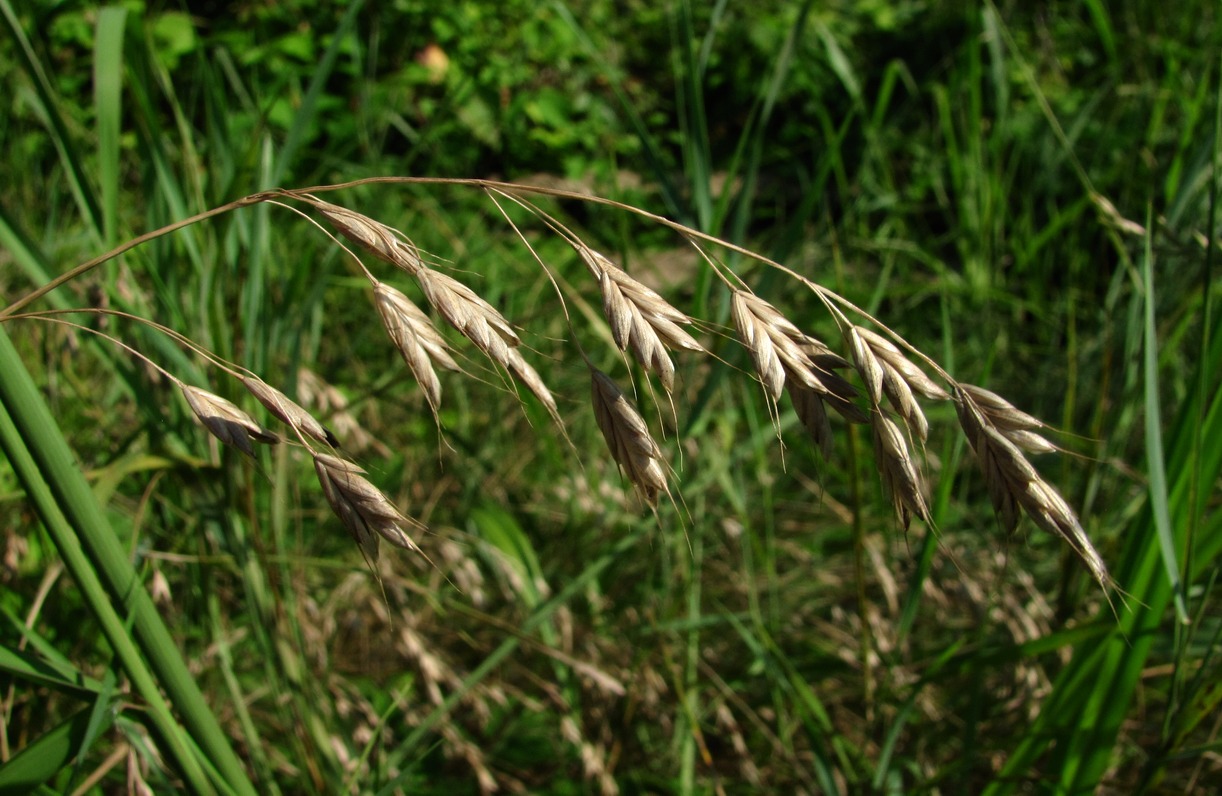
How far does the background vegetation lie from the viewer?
102 cm

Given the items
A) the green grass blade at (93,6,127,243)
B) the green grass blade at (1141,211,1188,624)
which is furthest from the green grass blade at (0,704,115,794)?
the green grass blade at (1141,211,1188,624)

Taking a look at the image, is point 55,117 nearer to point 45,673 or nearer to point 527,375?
point 45,673

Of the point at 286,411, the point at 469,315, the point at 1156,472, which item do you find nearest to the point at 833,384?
the point at 469,315

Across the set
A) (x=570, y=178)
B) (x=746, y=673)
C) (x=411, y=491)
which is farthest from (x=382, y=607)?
(x=570, y=178)

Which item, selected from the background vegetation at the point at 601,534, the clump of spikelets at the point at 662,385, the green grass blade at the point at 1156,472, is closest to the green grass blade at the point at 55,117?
the background vegetation at the point at 601,534

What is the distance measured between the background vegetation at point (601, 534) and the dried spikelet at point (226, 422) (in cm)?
11

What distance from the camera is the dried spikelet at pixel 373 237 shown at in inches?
24.1

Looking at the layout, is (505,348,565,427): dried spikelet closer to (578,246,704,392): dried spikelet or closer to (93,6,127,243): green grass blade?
(578,246,704,392): dried spikelet

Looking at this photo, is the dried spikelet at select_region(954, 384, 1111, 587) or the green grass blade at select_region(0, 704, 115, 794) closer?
the dried spikelet at select_region(954, 384, 1111, 587)

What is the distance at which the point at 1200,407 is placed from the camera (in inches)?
35.7

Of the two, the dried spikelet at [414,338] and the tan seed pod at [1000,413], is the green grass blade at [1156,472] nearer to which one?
the tan seed pod at [1000,413]

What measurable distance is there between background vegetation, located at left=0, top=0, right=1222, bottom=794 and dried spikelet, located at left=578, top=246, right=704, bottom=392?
104 mm

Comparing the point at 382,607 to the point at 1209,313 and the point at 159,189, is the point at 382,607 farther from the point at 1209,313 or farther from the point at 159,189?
the point at 1209,313

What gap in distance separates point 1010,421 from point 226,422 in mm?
486
